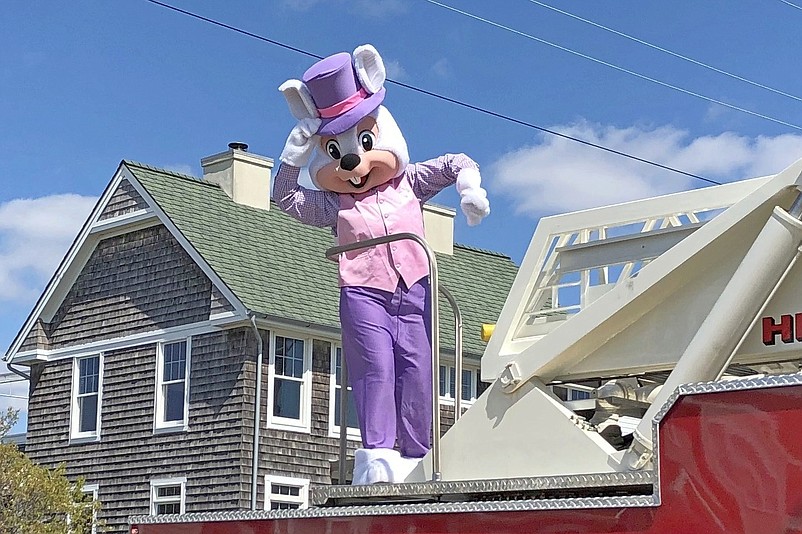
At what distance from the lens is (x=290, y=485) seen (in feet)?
64.6

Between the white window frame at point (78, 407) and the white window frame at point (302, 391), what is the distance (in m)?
3.65

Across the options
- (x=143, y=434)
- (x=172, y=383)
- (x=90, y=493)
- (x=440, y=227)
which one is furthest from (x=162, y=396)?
(x=440, y=227)

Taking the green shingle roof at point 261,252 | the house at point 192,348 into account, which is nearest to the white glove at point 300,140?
the house at point 192,348

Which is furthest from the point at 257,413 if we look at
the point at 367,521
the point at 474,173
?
the point at 367,521

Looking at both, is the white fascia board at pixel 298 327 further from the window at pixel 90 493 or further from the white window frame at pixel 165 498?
the window at pixel 90 493

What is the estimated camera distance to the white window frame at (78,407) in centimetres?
2180

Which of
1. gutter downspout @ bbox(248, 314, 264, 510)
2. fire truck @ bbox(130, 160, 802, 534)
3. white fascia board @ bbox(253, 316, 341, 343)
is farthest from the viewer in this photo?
white fascia board @ bbox(253, 316, 341, 343)

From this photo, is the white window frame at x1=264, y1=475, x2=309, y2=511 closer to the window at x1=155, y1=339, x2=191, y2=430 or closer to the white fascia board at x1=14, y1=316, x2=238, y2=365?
the window at x1=155, y1=339, x2=191, y2=430

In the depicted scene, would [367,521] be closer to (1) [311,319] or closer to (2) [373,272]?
(2) [373,272]

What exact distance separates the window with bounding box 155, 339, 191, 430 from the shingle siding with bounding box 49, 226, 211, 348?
0.41m

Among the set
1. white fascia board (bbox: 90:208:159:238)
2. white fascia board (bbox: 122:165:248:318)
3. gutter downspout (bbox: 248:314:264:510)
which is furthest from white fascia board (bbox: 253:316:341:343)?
white fascia board (bbox: 90:208:159:238)

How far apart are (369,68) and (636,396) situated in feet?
7.45

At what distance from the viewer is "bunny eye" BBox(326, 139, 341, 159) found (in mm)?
6648

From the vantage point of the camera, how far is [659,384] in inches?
212
